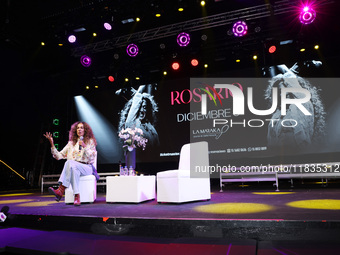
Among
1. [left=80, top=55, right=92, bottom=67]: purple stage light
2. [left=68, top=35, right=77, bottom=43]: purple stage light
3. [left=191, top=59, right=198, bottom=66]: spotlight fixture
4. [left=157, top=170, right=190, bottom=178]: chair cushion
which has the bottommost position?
[left=157, top=170, right=190, bottom=178]: chair cushion

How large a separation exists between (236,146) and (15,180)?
21.5 feet

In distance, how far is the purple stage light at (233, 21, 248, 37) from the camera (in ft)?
20.9

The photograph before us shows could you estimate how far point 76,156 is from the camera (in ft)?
13.3

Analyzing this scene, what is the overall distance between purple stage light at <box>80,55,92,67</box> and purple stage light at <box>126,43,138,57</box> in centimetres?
127

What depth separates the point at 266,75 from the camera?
7305mm

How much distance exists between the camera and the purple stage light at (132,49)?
7.31 meters

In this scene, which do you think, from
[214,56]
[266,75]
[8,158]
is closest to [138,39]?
[214,56]

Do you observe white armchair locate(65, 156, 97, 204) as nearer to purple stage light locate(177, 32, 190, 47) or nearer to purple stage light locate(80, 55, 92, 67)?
purple stage light locate(177, 32, 190, 47)

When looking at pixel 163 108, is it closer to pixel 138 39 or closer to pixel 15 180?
pixel 138 39

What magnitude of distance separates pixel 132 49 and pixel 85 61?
1512 millimetres

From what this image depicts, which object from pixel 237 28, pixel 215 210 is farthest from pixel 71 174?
pixel 237 28

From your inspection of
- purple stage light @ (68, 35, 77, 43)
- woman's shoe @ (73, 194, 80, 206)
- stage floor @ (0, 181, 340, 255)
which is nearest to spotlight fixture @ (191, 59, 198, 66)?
purple stage light @ (68, 35, 77, 43)

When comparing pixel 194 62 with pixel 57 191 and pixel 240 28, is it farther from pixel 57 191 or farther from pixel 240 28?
pixel 57 191

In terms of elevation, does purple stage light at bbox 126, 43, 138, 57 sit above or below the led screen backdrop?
above
